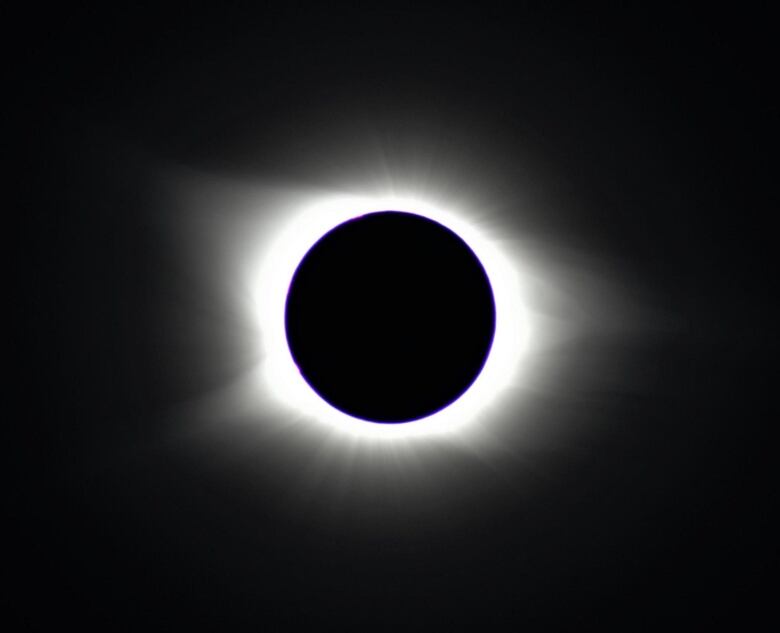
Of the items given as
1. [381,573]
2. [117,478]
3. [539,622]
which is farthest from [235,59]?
[539,622]

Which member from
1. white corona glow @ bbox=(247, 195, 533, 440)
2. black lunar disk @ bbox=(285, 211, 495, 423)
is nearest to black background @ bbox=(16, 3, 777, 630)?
white corona glow @ bbox=(247, 195, 533, 440)

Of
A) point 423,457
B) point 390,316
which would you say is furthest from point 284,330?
point 423,457

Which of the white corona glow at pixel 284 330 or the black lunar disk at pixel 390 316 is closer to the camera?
the black lunar disk at pixel 390 316

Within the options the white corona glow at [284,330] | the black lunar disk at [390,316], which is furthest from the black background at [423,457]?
the black lunar disk at [390,316]

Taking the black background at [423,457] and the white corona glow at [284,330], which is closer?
the black background at [423,457]

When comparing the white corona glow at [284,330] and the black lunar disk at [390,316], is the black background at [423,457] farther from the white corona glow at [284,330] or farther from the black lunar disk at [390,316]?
the black lunar disk at [390,316]

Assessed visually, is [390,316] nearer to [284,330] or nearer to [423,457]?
[284,330]
